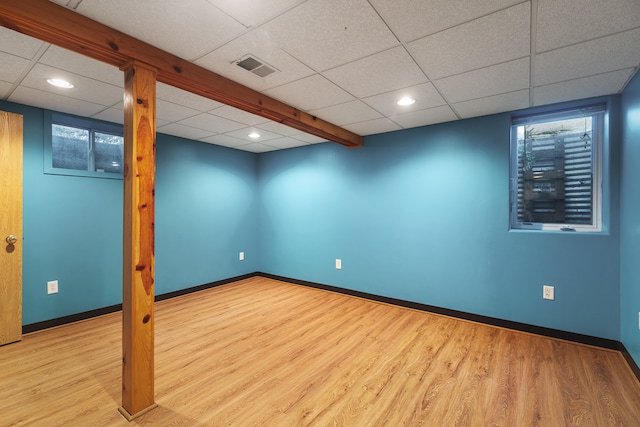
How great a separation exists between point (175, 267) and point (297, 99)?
2.92 metres

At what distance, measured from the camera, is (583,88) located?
2.38 m

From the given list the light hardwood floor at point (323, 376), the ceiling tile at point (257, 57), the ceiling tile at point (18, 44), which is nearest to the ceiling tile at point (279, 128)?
the ceiling tile at point (257, 57)

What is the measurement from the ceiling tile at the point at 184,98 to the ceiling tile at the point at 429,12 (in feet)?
5.99

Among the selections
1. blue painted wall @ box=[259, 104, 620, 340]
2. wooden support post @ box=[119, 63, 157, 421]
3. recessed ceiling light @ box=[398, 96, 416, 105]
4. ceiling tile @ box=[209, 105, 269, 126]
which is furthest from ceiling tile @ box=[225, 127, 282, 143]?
wooden support post @ box=[119, 63, 157, 421]

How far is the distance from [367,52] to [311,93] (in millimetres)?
773

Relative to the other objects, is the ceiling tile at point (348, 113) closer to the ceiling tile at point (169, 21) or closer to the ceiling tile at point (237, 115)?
the ceiling tile at point (237, 115)

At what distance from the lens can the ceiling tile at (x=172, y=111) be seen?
2.82m

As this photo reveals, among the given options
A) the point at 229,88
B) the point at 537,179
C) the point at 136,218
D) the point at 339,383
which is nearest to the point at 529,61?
the point at 537,179

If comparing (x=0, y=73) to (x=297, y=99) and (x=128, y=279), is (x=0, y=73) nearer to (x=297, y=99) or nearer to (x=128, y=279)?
(x=128, y=279)

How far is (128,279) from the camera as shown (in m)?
1.74

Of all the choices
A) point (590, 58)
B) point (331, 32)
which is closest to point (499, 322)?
point (590, 58)

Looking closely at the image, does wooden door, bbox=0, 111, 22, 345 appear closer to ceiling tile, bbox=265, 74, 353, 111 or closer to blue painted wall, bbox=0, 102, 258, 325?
blue painted wall, bbox=0, 102, 258, 325

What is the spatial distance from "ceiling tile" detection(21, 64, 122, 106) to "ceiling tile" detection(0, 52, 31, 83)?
45mm

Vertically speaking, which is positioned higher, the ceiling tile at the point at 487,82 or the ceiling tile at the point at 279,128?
the ceiling tile at the point at 279,128
